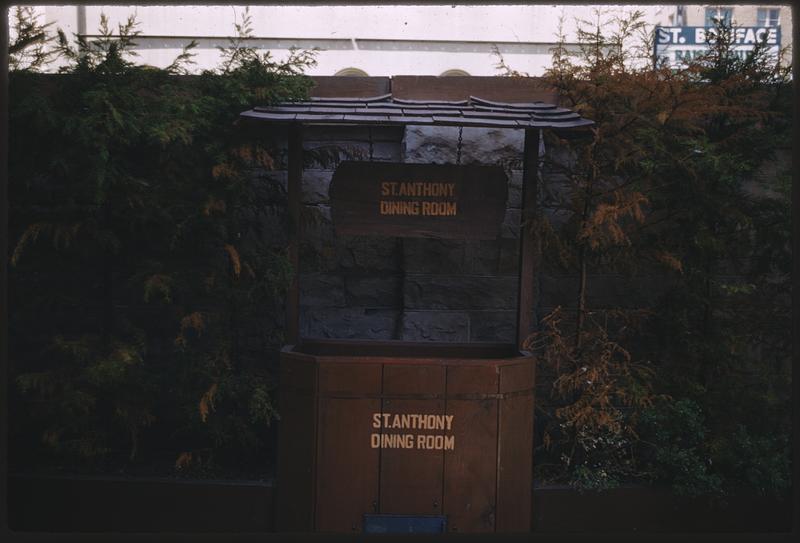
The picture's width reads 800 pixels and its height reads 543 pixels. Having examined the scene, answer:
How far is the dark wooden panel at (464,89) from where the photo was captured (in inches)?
229

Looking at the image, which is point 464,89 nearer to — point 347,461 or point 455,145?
point 455,145

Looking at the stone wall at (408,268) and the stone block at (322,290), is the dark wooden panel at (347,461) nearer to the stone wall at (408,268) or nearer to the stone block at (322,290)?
the stone wall at (408,268)

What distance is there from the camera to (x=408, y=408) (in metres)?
4.68

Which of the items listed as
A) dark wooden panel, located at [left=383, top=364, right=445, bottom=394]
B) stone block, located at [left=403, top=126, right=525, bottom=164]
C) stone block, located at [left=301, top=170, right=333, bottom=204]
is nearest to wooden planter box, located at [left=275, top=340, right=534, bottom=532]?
dark wooden panel, located at [left=383, top=364, right=445, bottom=394]

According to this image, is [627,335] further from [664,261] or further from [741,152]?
[741,152]

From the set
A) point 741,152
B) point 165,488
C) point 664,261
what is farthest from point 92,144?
point 741,152

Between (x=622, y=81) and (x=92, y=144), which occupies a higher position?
(x=622, y=81)

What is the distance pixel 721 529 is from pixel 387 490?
222 centimetres

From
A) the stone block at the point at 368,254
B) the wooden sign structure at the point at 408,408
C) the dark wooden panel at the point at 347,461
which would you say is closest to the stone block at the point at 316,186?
the stone block at the point at 368,254

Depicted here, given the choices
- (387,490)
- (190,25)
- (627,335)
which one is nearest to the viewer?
(387,490)

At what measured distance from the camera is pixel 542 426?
5961mm

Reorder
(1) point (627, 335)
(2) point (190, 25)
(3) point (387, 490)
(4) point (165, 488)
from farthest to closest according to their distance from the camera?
(2) point (190, 25)
(1) point (627, 335)
(4) point (165, 488)
(3) point (387, 490)

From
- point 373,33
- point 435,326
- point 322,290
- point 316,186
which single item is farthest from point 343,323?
point 373,33

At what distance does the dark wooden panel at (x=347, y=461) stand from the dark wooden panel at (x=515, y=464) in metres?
0.76
